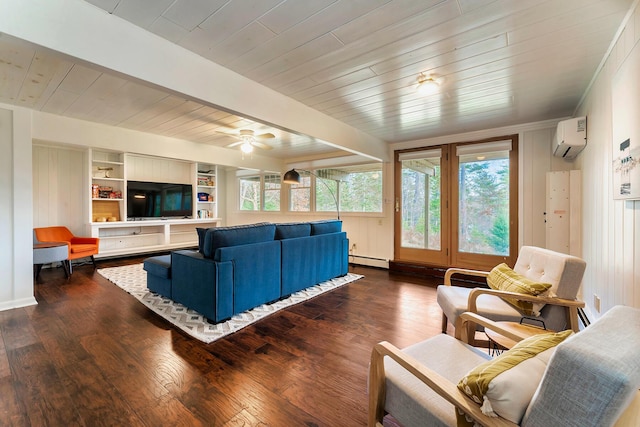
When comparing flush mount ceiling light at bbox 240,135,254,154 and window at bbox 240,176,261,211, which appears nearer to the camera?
flush mount ceiling light at bbox 240,135,254,154

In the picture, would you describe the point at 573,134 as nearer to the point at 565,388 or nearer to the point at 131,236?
the point at 565,388

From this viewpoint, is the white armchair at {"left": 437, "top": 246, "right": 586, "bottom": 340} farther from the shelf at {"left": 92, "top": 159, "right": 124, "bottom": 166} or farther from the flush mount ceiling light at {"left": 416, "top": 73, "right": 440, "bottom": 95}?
the shelf at {"left": 92, "top": 159, "right": 124, "bottom": 166}

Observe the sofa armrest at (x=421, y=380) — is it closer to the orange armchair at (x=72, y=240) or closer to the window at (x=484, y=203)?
the window at (x=484, y=203)

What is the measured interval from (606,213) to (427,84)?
1.86m

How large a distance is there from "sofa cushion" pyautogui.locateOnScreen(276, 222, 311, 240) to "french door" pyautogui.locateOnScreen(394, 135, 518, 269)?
216cm

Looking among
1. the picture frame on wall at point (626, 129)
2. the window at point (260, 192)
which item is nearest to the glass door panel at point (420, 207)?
the picture frame on wall at point (626, 129)

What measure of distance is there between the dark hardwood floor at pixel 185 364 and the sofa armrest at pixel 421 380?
15.9 inches

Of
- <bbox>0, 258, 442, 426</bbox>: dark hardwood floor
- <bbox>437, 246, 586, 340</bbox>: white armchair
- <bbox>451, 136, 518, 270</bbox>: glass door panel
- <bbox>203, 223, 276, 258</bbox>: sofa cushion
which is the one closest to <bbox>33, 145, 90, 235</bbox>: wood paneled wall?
<bbox>0, 258, 442, 426</bbox>: dark hardwood floor

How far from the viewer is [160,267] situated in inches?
127

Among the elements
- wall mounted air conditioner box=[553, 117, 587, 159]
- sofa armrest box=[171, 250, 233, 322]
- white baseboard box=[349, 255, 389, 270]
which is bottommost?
white baseboard box=[349, 255, 389, 270]

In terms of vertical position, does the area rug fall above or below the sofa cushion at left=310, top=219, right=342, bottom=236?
below

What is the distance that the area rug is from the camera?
8.27 feet

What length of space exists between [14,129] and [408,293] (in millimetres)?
5177

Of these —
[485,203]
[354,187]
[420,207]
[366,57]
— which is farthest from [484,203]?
[366,57]
